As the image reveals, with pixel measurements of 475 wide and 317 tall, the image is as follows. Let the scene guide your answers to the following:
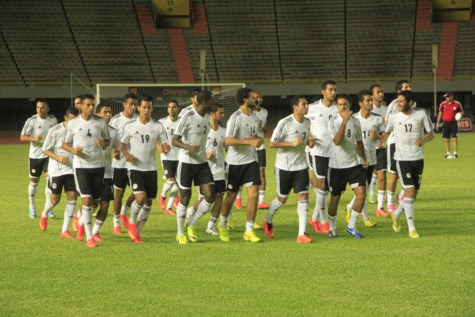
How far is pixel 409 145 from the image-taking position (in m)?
12.0

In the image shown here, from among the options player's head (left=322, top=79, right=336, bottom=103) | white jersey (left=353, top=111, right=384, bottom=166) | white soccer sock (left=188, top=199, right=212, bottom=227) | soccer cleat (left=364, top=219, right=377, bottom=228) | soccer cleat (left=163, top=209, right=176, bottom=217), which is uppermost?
player's head (left=322, top=79, right=336, bottom=103)

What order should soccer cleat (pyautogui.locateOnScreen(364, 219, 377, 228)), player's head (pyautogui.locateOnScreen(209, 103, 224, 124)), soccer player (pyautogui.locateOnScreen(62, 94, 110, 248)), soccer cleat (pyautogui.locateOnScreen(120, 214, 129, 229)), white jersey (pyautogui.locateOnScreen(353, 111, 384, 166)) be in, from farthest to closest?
white jersey (pyautogui.locateOnScreen(353, 111, 384, 166))
soccer cleat (pyautogui.locateOnScreen(364, 219, 377, 228))
soccer cleat (pyautogui.locateOnScreen(120, 214, 129, 229))
player's head (pyautogui.locateOnScreen(209, 103, 224, 124))
soccer player (pyautogui.locateOnScreen(62, 94, 110, 248))

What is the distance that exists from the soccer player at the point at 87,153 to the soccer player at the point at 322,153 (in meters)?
3.26

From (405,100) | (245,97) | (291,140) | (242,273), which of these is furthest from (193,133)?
(405,100)

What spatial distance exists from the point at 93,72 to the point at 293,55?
12472mm

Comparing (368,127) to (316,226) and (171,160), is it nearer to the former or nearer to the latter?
(316,226)

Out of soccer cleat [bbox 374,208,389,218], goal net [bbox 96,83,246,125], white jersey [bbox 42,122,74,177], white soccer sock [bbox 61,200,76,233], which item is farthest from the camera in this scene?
goal net [bbox 96,83,246,125]

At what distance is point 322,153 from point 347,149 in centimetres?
66

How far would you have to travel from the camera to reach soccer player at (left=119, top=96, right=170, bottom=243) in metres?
11.6

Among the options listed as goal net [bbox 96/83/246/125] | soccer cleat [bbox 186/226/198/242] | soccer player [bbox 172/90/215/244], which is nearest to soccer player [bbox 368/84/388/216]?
soccer player [bbox 172/90/215/244]

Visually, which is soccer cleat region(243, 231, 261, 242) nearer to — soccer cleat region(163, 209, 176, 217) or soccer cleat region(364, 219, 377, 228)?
soccer cleat region(364, 219, 377, 228)

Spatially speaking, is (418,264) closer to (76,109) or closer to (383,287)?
(383,287)

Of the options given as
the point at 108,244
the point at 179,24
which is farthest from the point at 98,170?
the point at 179,24

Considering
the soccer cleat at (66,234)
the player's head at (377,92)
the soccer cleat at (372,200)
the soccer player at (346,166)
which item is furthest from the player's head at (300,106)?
the soccer cleat at (372,200)
